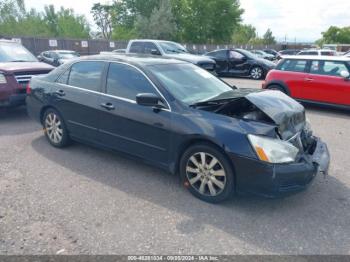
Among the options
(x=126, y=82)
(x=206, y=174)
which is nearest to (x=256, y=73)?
(x=126, y=82)

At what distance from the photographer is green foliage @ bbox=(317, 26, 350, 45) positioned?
70500 millimetres

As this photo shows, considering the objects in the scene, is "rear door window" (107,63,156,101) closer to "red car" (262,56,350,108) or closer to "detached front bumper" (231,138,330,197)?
"detached front bumper" (231,138,330,197)

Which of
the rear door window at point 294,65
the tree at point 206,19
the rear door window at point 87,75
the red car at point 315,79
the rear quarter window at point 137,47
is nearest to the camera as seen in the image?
the rear door window at point 87,75

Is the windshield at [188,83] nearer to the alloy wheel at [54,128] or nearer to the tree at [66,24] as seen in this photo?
the alloy wheel at [54,128]

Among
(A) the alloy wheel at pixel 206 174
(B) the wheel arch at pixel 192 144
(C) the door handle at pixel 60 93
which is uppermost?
(C) the door handle at pixel 60 93

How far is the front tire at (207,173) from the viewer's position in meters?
3.42

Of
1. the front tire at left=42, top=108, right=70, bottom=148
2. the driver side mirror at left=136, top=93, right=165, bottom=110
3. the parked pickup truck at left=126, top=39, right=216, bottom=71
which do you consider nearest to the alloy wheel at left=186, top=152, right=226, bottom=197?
the driver side mirror at left=136, top=93, right=165, bottom=110

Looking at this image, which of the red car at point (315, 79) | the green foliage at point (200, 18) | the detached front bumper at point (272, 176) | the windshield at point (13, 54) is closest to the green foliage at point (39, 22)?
the green foliage at point (200, 18)

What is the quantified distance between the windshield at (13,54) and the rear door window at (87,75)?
147 inches

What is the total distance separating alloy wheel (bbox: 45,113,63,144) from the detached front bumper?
10.4 feet

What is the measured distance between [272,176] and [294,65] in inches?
267

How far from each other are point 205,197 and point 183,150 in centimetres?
61

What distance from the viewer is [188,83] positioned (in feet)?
14.3

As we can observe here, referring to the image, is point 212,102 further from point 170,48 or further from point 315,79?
point 170,48
